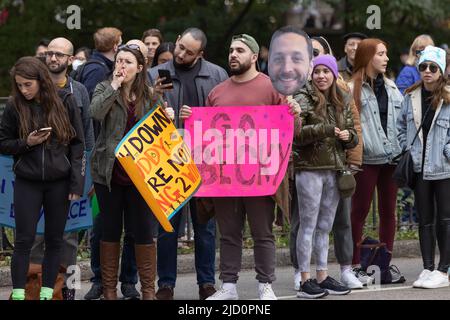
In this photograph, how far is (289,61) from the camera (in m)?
10.1

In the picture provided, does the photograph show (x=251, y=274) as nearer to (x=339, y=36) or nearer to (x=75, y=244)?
(x=75, y=244)

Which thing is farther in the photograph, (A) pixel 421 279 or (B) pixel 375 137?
(B) pixel 375 137

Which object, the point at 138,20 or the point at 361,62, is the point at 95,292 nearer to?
the point at 361,62

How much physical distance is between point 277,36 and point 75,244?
2386mm

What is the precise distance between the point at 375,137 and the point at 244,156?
1.67 meters

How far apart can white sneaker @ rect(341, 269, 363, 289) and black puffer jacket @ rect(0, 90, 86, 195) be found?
2.63 m

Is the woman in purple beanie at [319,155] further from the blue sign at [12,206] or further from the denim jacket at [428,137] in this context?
the blue sign at [12,206]

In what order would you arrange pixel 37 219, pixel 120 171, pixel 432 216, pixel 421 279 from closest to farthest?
pixel 37 219 → pixel 120 171 → pixel 421 279 → pixel 432 216

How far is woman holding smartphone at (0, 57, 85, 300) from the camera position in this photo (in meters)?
9.62

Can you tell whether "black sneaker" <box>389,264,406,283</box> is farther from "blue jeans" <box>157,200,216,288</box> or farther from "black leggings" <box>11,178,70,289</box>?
"black leggings" <box>11,178,70,289</box>

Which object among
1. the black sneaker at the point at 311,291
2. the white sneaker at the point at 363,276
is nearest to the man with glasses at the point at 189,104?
the black sneaker at the point at 311,291

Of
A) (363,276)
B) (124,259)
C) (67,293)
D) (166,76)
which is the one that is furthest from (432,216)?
(67,293)

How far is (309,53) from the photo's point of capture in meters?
10.1
